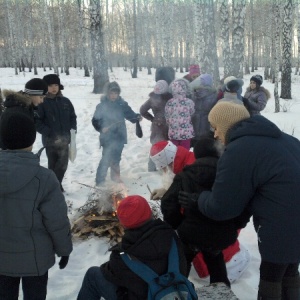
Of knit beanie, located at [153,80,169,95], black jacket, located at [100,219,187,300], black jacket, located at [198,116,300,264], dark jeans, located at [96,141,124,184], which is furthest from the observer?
dark jeans, located at [96,141,124,184]

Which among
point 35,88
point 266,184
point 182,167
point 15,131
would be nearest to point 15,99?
point 35,88

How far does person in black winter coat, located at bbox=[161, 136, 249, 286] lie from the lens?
2.62 metres

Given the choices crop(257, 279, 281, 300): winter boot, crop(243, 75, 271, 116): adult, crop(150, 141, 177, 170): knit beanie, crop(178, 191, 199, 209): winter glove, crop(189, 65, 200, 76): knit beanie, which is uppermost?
crop(189, 65, 200, 76): knit beanie

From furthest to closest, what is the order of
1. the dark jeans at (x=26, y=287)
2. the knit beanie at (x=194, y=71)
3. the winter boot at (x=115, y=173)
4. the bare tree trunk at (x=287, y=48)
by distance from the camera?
the bare tree trunk at (x=287, y=48) → the knit beanie at (x=194, y=71) → the winter boot at (x=115, y=173) → the dark jeans at (x=26, y=287)

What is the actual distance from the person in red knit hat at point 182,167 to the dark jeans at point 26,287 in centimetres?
141

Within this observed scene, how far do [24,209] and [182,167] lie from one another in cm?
163

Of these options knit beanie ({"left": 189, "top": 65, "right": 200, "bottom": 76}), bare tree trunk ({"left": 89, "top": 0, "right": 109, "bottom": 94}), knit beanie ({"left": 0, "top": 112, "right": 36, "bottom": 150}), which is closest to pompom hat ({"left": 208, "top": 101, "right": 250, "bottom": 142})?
knit beanie ({"left": 0, "top": 112, "right": 36, "bottom": 150})

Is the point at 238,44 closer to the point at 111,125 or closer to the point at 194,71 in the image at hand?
the point at 194,71

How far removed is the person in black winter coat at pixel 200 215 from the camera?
2621 mm

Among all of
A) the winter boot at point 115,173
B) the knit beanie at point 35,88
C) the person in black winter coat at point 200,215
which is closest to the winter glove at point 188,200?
the person in black winter coat at point 200,215

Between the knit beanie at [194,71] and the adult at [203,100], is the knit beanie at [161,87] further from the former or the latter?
the knit beanie at [194,71]

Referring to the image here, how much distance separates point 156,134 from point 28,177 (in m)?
4.17

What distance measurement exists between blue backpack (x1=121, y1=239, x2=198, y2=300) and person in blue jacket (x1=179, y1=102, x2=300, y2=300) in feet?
1.48

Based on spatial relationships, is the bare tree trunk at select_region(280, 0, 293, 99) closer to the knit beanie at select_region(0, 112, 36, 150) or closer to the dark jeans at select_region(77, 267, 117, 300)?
the knit beanie at select_region(0, 112, 36, 150)
